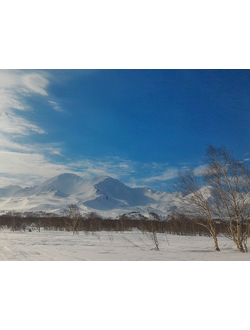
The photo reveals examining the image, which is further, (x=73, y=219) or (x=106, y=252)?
(x=73, y=219)

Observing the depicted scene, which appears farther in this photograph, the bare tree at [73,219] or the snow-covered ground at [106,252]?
the bare tree at [73,219]

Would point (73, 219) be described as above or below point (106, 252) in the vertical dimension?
above

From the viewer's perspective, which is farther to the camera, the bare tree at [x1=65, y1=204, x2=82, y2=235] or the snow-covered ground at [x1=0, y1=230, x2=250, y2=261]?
the bare tree at [x1=65, y1=204, x2=82, y2=235]
